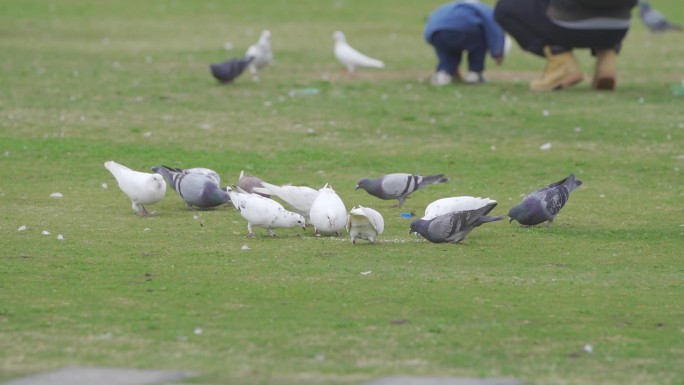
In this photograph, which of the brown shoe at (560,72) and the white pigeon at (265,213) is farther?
the brown shoe at (560,72)

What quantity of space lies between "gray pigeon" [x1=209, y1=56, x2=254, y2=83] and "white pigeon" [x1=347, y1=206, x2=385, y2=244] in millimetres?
11420

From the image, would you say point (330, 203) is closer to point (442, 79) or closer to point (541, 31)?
point (541, 31)

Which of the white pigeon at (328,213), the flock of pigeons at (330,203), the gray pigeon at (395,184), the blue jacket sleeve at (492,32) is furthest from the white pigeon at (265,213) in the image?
the blue jacket sleeve at (492,32)

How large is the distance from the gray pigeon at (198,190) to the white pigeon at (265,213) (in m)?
1.17

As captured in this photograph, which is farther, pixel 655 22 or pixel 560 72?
pixel 655 22

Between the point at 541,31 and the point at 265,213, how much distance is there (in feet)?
35.5

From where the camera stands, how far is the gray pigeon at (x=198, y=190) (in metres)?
11.8

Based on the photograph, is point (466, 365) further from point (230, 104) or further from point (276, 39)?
point (276, 39)

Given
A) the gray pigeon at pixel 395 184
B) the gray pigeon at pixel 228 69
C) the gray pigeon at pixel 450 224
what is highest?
the gray pigeon at pixel 450 224

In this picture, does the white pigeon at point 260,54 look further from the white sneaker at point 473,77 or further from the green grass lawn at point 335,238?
the white sneaker at point 473,77

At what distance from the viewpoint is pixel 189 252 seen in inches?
394

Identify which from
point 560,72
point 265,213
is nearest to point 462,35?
point 560,72

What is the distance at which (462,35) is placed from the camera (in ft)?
69.4

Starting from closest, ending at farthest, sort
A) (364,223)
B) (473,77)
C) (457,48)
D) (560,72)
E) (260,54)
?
1. (364,223)
2. (560,72)
3. (457,48)
4. (473,77)
5. (260,54)
